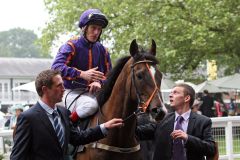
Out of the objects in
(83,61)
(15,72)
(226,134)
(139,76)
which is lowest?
(226,134)

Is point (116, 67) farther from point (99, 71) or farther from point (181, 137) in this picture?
point (181, 137)

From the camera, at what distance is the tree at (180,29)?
71.3 ft

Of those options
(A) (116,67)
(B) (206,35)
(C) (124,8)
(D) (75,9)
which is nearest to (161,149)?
(A) (116,67)

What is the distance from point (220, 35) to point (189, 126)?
17.1 metres

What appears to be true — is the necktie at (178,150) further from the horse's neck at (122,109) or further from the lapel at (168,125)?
the horse's neck at (122,109)

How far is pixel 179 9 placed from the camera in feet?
74.7

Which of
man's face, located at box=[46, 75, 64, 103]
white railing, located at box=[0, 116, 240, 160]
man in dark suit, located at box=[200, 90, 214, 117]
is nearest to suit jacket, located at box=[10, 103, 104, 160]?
man's face, located at box=[46, 75, 64, 103]

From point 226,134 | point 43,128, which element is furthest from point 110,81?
point 226,134

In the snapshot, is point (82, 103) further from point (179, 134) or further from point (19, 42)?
point (19, 42)

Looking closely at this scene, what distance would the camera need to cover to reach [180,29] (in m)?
22.7

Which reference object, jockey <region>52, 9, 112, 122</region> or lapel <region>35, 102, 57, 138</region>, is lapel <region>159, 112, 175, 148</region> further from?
lapel <region>35, 102, 57, 138</region>

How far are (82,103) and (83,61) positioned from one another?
1.79ft

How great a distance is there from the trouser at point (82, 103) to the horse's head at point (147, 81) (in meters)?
0.62

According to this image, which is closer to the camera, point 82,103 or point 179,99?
point 179,99
